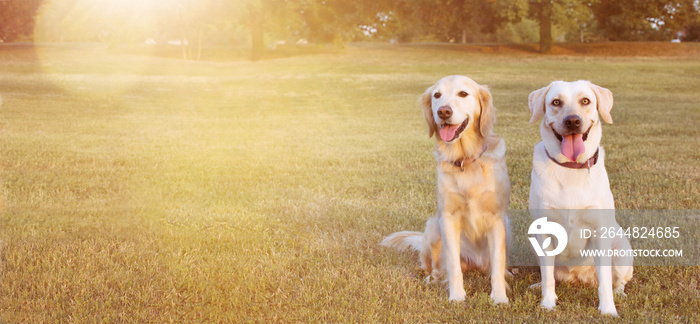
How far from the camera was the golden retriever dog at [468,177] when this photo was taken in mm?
4270

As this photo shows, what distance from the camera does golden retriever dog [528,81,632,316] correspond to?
396cm

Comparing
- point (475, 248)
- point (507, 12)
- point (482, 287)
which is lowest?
point (482, 287)

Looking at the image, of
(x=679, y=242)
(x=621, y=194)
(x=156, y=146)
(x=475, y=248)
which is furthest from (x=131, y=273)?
(x=156, y=146)

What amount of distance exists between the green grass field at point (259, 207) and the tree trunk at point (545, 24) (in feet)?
57.6

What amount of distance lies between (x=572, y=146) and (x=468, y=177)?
73 cm

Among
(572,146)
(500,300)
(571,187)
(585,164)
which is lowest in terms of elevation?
(500,300)

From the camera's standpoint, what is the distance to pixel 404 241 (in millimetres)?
5516

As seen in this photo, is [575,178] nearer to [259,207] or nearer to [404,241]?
[404,241]

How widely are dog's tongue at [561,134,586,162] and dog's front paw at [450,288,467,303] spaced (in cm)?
124

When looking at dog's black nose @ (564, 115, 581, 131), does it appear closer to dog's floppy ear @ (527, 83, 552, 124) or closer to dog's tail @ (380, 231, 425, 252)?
dog's floppy ear @ (527, 83, 552, 124)

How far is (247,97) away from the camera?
2419cm

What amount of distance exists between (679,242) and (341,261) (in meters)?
3.15

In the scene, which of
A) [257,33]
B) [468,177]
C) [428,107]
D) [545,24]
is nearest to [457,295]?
[468,177]

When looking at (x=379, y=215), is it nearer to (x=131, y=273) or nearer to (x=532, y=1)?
(x=131, y=273)
